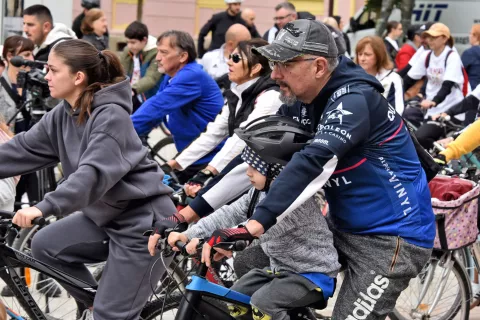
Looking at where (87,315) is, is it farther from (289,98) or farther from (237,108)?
(237,108)

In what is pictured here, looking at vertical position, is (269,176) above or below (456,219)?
above

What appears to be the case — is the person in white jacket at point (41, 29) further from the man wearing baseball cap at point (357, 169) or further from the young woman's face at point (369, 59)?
the man wearing baseball cap at point (357, 169)

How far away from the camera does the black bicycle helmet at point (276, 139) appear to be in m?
3.88

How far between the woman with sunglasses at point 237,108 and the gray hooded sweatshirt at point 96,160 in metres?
1.06

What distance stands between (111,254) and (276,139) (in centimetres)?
117

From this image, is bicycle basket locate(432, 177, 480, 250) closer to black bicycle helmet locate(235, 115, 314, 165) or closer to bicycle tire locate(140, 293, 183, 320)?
bicycle tire locate(140, 293, 183, 320)

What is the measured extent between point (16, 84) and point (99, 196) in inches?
171

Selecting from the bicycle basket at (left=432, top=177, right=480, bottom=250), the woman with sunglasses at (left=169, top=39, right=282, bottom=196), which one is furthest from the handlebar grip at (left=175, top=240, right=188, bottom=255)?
the bicycle basket at (left=432, top=177, right=480, bottom=250)

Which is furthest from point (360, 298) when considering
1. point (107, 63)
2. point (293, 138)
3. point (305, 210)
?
point (107, 63)

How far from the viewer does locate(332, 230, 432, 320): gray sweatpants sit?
406cm

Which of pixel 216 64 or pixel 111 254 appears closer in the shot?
pixel 111 254

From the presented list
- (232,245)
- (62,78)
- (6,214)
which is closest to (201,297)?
(232,245)

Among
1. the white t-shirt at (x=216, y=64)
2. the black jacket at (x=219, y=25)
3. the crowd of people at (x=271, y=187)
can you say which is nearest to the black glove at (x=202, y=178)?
the crowd of people at (x=271, y=187)

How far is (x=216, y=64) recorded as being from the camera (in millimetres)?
12875
